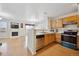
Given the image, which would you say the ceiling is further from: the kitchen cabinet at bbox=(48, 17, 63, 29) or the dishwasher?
the dishwasher

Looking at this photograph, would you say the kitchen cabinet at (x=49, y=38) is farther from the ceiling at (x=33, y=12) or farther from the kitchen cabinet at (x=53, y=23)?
the ceiling at (x=33, y=12)

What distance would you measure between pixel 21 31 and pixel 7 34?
11.0 inches

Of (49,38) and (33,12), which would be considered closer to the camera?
(33,12)

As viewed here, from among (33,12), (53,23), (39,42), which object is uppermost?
(33,12)

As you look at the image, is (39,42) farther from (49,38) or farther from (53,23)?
(53,23)

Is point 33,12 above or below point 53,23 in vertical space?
above

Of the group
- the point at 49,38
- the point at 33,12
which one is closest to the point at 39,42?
the point at 49,38

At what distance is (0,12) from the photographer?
1.75 m

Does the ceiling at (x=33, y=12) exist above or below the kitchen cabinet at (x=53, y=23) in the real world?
above

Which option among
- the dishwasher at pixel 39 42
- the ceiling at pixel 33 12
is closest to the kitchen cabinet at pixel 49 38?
the dishwasher at pixel 39 42

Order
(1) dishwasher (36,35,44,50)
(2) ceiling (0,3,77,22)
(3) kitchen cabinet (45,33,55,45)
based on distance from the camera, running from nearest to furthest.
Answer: (2) ceiling (0,3,77,22), (1) dishwasher (36,35,44,50), (3) kitchen cabinet (45,33,55,45)

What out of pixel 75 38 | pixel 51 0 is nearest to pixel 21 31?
pixel 51 0

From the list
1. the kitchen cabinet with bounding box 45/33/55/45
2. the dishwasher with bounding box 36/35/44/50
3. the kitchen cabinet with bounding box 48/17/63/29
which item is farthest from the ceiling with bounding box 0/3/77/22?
the kitchen cabinet with bounding box 45/33/55/45

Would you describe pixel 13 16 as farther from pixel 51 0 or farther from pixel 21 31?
pixel 51 0
